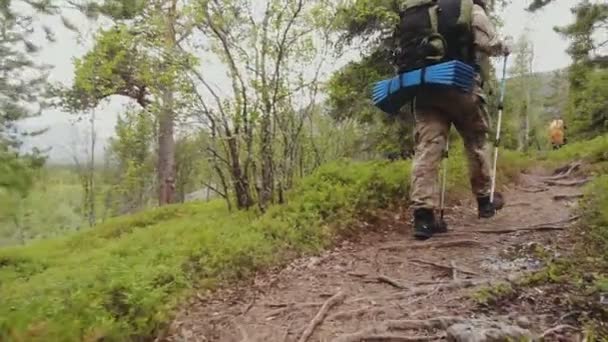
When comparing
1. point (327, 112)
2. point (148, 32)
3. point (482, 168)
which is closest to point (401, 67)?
point (482, 168)

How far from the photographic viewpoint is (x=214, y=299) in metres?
3.82

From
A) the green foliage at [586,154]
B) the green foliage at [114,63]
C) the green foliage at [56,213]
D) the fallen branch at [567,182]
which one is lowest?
the green foliage at [56,213]

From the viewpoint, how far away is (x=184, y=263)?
4.29 m

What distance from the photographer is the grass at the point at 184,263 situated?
3164 mm

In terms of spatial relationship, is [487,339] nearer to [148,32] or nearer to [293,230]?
[293,230]

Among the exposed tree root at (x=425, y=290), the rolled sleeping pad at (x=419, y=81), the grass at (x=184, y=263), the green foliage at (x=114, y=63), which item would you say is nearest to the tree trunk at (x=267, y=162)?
the grass at (x=184, y=263)

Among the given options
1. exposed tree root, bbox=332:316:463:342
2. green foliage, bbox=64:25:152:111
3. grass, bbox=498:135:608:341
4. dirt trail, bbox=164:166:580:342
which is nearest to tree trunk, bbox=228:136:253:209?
green foliage, bbox=64:25:152:111

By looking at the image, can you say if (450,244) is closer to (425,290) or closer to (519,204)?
(425,290)

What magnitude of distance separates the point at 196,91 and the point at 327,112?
4207 mm

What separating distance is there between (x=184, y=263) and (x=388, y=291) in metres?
1.78

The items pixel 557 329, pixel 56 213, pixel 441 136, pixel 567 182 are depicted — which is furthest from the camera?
pixel 56 213

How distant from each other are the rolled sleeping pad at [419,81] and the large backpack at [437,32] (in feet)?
0.34

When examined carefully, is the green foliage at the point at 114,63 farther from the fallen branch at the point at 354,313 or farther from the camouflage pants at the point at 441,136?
the fallen branch at the point at 354,313

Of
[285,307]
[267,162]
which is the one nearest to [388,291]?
[285,307]
